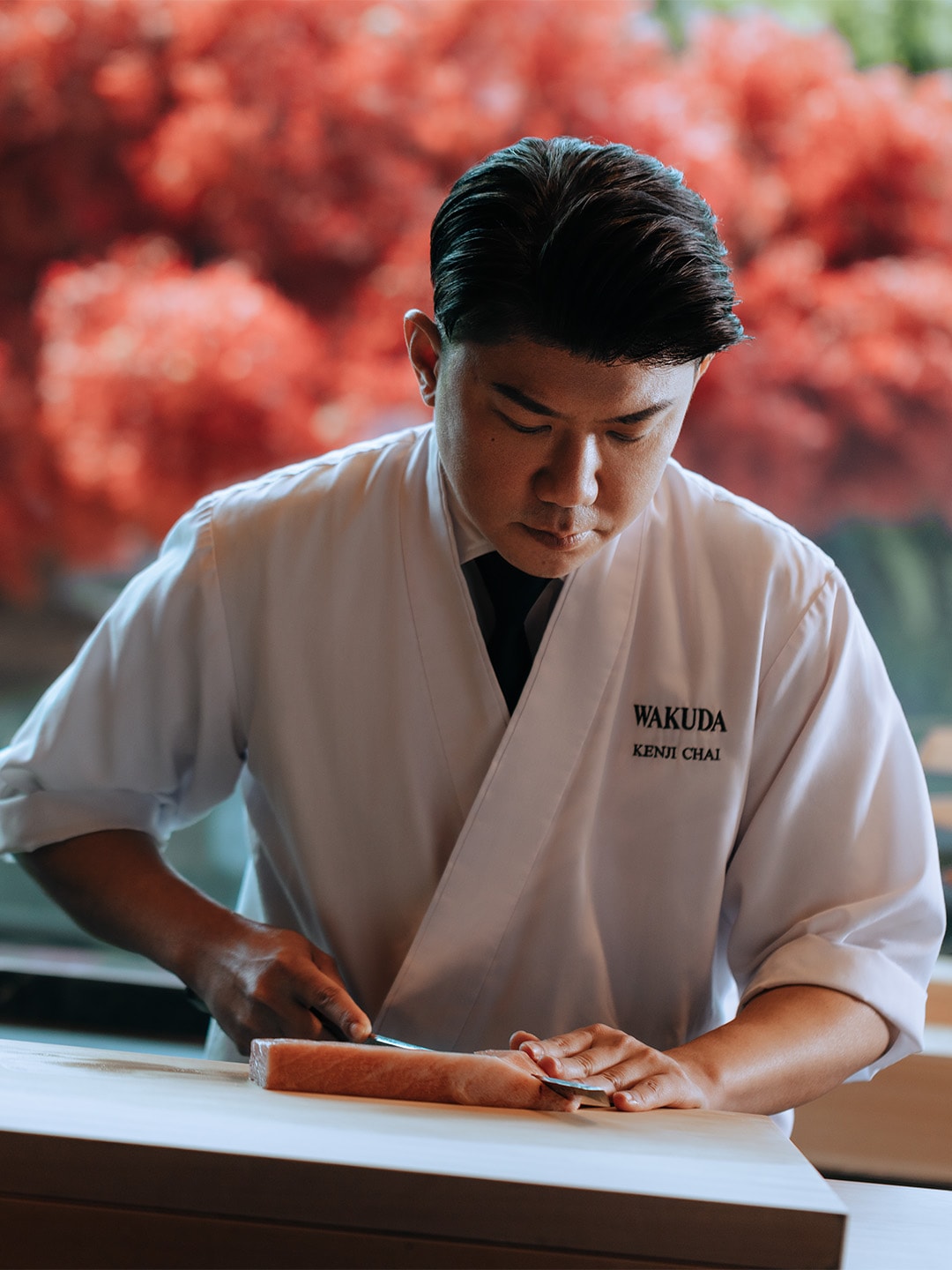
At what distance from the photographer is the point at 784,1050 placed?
3.63 feet

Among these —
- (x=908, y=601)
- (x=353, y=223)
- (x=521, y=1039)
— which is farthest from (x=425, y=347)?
(x=908, y=601)

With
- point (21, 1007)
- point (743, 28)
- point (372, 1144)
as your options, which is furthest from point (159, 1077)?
point (743, 28)

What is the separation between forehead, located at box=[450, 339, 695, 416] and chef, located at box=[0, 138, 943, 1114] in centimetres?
5

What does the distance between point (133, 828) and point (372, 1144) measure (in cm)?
77

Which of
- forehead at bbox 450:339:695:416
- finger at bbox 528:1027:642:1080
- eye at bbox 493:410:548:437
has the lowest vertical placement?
finger at bbox 528:1027:642:1080

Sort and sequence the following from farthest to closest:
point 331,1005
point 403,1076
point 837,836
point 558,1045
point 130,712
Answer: point 130,712 → point 837,836 → point 331,1005 → point 558,1045 → point 403,1076

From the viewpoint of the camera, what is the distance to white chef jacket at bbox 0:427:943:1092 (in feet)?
4.09

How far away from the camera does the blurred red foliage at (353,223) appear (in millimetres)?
2133

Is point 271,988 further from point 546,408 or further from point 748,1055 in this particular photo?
point 546,408

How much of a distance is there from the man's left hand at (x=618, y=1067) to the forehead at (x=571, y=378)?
51cm

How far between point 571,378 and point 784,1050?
633mm

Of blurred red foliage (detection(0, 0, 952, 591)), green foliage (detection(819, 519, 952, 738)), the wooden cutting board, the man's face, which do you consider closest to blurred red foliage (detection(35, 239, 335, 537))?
blurred red foliage (detection(0, 0, 952, 591))

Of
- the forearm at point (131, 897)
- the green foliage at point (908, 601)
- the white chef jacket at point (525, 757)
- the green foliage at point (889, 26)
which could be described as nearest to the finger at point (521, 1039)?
the white chef jacket at point (525, 757)

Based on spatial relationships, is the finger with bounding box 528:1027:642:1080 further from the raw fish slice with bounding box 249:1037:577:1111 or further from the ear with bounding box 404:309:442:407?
the ear with bounding box 404:309:442:407
